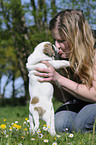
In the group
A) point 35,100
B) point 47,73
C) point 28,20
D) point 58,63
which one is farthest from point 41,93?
point 28,20

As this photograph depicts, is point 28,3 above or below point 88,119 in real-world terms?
above

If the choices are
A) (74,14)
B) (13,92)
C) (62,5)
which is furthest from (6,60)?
(74,14)

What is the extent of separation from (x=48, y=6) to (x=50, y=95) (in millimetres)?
8871

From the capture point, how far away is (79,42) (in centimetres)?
256

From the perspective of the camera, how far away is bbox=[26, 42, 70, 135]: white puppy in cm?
221

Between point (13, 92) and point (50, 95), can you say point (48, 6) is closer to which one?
point (50, 95)

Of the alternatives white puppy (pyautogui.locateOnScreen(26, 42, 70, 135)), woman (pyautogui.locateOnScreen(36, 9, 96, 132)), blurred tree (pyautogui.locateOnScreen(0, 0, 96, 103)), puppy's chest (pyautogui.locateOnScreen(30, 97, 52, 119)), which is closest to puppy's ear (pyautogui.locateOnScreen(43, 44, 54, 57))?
white puppy (pyautogui.locateOnScreen(26, 42, 70, 135))

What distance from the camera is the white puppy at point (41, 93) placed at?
2.21 m

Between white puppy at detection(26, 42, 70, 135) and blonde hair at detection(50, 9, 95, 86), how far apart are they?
237mm

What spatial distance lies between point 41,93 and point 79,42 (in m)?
0.85

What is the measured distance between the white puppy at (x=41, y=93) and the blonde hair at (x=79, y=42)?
0.78 feet

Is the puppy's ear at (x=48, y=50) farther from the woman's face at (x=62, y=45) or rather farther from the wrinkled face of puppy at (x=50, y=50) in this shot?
the woman's face at (x=62, y=45)

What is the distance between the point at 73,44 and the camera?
256 cm

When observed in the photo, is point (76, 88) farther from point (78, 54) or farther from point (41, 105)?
point (41, 105)
